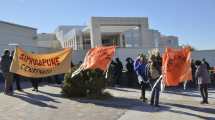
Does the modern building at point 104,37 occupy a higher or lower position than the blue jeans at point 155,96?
higher

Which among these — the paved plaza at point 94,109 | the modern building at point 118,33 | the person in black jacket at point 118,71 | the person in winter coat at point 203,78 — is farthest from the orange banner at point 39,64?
the modern building at point 118,33

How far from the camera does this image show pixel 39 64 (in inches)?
642

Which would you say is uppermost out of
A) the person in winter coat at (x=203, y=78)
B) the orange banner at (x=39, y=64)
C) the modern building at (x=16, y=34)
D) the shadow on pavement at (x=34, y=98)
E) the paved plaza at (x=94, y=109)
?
the modern building at (x=16, y=34)

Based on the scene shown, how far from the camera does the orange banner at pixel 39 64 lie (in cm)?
1606

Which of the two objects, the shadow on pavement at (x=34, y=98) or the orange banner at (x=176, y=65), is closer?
the shadow on pavement at (x=34, y=98)

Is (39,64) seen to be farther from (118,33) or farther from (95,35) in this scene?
(118,33)

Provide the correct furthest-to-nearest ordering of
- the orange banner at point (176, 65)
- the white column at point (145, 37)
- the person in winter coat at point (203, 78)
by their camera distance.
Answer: the white column at point (145, 37), the person in winter coat at point (203, 78), the orange banner at point (176, 65)

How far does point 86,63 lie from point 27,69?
2270 millimetres

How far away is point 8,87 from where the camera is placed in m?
16.1

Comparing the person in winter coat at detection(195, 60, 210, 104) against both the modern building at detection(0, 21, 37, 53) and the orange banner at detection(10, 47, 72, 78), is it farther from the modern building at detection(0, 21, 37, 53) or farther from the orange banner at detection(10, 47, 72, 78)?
the modern building at detection(0, 21, 37, 53)

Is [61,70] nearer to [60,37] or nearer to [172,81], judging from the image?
[172,81]

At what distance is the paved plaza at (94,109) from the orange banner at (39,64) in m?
0.87

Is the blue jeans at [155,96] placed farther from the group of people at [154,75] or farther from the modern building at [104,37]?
the modern building at [104,37]

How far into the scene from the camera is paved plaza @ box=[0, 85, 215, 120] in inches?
471
